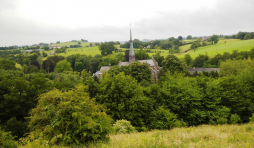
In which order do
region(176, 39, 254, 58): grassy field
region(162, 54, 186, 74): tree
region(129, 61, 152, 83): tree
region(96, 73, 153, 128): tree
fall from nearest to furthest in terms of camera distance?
region(96, 73, 153, 128): tree
region(129, 61, 152, 83): tree
region(162, 54, 186, 74): tree
region(176, 39, 254, 58): grassy field

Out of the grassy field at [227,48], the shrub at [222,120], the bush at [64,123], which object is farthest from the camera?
the grassy field at [227,48]

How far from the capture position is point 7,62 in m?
56.5

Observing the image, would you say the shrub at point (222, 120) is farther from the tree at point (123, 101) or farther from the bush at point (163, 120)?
the tree at point (123, 101)

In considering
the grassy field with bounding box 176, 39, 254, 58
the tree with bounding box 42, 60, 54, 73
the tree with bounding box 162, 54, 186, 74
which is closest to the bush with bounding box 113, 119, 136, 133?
the tree with bounding box 162, 54, 186, 74

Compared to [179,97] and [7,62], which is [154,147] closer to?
[179,97]

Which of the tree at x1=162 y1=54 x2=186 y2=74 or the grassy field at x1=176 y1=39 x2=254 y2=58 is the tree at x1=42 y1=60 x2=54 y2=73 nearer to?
the tree at x1=162 y1=54 x2=186 y2=74

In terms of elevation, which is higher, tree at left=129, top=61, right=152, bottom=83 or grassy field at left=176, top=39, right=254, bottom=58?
grassy field at left=176, top=39, right=254, bottom=58

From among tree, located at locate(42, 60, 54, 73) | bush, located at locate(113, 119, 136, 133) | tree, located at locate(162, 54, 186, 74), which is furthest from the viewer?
tree, located at locate(42, 60, 54, 73)

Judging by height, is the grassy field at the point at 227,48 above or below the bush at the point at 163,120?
above

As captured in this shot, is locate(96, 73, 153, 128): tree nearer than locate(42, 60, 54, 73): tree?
Yes

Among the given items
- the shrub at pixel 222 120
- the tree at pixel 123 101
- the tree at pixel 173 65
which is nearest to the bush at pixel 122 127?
the tree at pixel 123 101

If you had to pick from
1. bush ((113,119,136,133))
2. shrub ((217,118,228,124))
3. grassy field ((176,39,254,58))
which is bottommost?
shrub ((217,118,228,124))

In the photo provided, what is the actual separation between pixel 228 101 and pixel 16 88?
102 feet

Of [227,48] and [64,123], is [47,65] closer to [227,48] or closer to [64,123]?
[64,123]
